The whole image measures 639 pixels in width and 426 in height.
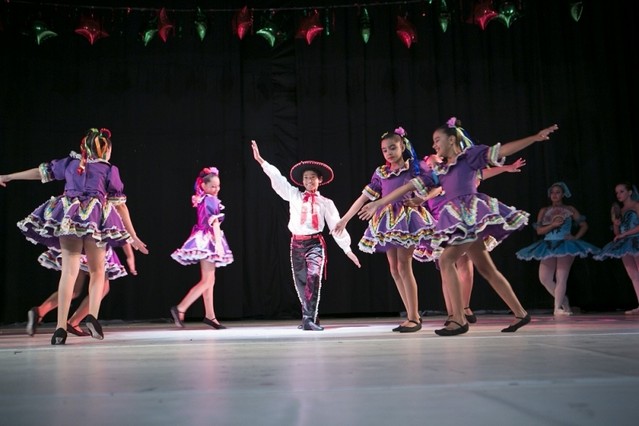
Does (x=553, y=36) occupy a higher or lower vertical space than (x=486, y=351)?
higher

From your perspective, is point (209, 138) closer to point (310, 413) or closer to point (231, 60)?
point (231, 60)

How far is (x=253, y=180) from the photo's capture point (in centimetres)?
778

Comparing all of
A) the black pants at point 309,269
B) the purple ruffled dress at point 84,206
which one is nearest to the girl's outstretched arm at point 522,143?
the black pants at point 309,269

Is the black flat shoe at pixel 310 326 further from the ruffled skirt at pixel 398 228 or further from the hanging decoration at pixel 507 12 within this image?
the hanging decoration at pixel 507 12

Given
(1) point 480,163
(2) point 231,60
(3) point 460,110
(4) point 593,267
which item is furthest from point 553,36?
(1) point 480,163

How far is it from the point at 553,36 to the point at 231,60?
3824mm

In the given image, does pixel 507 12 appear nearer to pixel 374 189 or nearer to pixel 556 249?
pixel 556 249

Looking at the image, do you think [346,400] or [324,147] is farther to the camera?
[324,147]

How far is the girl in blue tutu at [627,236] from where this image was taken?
22.5 ft

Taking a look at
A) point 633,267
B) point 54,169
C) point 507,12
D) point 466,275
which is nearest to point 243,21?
point 507,12

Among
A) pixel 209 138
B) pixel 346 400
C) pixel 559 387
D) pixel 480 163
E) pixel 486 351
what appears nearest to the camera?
pixel 346 400

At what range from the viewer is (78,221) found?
4.10m

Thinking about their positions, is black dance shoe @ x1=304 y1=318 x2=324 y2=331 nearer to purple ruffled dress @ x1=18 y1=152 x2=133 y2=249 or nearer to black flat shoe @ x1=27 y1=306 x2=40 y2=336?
purple ruffled dress @ x1=18 y1=152 x2=133 y2=249

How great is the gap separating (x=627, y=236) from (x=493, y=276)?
3377 millimetres
